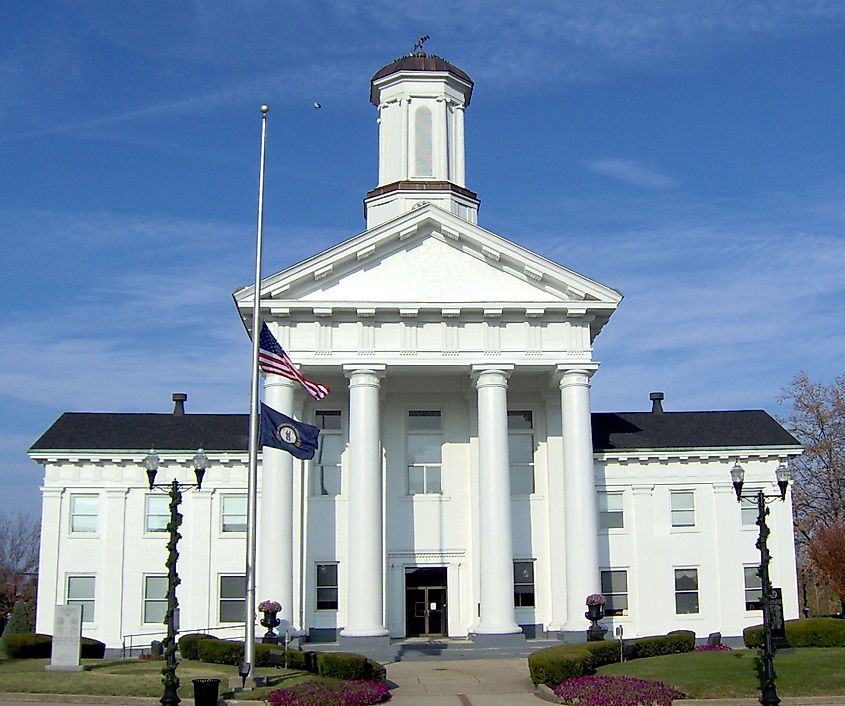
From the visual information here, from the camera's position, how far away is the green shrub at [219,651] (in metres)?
30.6

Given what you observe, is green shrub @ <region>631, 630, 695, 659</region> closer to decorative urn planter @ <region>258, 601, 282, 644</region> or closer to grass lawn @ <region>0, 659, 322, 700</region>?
grass lawn @ <region>0, 659, 322, 700</region>

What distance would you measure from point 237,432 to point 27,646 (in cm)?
1256

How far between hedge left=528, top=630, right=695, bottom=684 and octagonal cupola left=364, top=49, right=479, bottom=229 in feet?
63.7

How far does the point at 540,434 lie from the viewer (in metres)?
41.0

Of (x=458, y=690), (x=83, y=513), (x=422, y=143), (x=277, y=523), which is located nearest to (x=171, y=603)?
(x=458, y=690)

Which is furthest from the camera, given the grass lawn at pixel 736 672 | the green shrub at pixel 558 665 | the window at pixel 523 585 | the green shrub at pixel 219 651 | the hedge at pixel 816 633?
the window at pixel 523 585

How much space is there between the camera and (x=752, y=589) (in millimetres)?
41969

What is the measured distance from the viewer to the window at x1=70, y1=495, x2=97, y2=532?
42281 millimetres

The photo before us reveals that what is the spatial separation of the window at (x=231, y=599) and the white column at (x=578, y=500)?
43.1ft

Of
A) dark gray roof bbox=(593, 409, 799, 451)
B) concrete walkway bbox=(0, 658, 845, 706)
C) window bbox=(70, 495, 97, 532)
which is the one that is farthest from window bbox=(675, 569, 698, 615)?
window bbox=(70, 495, 97, 532)

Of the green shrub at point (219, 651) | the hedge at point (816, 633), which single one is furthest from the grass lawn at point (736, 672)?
the green shrub at point (219, 651)

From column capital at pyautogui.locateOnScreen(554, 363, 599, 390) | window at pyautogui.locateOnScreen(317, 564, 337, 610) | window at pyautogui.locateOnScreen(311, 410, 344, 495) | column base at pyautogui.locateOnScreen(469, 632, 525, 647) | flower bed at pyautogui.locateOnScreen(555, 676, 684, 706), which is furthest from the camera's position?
window at pyautogui.locateOnScreen(311, 410, 344, 495)

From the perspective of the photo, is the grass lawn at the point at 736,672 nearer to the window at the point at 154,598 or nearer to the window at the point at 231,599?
the window at the point at 231,599

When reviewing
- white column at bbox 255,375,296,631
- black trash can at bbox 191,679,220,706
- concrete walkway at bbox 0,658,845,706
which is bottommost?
concrete walkway at bbox 0,658,845,706
